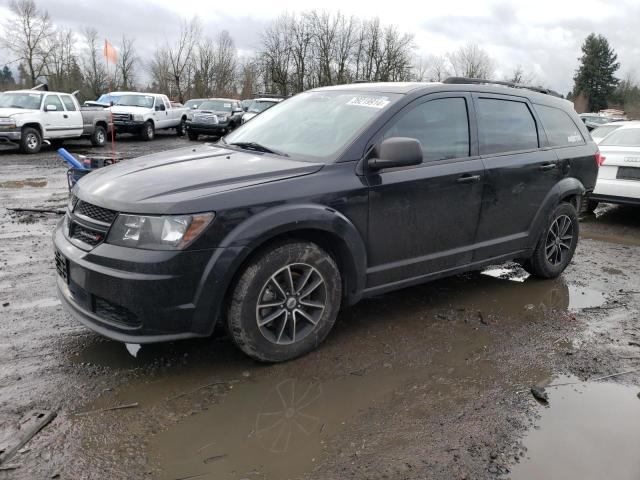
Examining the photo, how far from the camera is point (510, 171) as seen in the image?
4.54m

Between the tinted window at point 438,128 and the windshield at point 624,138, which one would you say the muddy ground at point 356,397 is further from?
the windshield at point 624,138

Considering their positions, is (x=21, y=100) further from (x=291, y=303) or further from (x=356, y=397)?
(x=356, y=397)

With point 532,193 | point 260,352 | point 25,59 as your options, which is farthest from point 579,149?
point 25,59

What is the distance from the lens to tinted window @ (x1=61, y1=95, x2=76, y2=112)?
16.9m

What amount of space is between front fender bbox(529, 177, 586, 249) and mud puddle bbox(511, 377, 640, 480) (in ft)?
5.89

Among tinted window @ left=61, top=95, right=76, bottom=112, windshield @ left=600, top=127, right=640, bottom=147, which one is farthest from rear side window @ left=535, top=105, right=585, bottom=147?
tinted window @ left=61, top=95, right=76, bottom=112

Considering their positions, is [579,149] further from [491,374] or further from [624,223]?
[624,223]

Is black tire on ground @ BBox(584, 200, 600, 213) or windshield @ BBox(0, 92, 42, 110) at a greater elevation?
windshield @ BBox(0, 92, 42, 110)

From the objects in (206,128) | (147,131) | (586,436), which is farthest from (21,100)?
(586,436)

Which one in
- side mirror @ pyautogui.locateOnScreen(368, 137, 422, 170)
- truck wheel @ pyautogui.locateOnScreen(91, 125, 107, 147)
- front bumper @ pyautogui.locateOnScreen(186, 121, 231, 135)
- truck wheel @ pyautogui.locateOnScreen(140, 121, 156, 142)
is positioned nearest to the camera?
side mirror @ pyautogui.locateOnScreen(368, 137, 422, 170)

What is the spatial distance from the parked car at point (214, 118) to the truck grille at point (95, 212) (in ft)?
64.7

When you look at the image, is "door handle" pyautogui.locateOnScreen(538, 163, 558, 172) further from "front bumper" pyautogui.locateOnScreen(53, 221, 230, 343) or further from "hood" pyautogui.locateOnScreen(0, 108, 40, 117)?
"hood" pyautogui.locateOnScreen(0, 108, 40, 117)

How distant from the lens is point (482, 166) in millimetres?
4324

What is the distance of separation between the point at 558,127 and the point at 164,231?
403 cm
